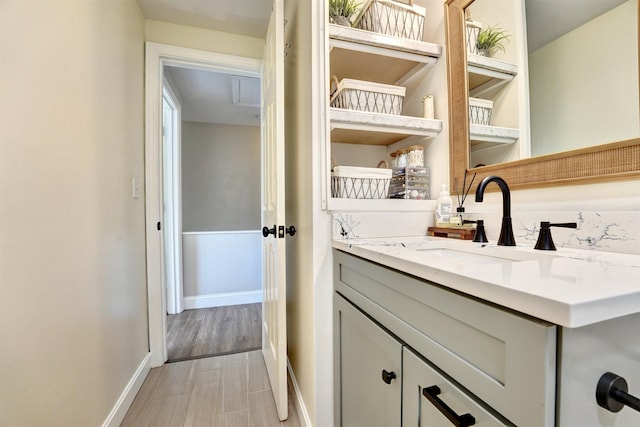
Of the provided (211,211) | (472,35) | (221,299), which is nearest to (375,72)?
(472,35)

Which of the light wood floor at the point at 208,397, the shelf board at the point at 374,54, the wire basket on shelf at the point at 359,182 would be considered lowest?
the light wood floor at the point at 208,397

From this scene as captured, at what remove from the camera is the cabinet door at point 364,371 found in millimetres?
705

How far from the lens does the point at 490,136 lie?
1.05 metres

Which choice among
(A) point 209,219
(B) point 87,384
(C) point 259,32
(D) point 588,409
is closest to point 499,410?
(D) point 588,409

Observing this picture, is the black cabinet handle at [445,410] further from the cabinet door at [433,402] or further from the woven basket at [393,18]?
the woven basket at [393,18]

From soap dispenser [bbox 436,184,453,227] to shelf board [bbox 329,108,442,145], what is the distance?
28 centimetres

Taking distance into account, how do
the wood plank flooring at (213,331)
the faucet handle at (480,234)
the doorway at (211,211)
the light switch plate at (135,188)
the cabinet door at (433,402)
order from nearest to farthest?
the cabinet door at (433,402), the faucet handle at (480,234), the light switch plate at (135,188), the wood plank flooring at (213,331), the doorway at (211,211)

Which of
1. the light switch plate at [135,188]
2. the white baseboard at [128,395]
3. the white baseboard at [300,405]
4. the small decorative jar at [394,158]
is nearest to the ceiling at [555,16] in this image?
the small decorative jar at [394,158]

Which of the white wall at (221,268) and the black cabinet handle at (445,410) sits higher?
the black cabinet handle at (445,410)

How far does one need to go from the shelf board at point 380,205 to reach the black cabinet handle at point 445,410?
2.21 ft

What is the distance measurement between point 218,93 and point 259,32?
1043 mm

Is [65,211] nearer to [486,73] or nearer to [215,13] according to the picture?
[215,13]

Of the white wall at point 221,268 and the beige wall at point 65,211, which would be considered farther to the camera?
the white wall at point 221,268

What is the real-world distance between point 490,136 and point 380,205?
1.62ft
